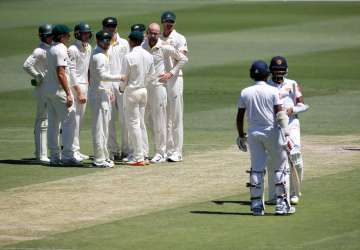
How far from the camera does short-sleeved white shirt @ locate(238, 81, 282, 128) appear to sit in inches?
603

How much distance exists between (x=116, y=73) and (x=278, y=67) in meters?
4.37

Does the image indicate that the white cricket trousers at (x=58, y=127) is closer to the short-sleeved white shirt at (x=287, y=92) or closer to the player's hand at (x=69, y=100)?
the player's hand at (x=69, y=100)

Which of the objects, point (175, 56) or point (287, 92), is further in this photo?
point (175, 56)

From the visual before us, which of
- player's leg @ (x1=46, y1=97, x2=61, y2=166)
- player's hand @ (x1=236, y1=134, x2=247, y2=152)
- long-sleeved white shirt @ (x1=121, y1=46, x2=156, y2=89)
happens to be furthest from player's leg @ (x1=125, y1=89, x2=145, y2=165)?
player's hand @ (x1=236, y1=134, x2=247, y2=152)

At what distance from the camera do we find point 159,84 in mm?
19828

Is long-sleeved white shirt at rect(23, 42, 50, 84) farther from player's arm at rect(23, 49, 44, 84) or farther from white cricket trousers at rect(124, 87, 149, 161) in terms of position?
white cricket trousers at rect(124, 87, 149, 161)

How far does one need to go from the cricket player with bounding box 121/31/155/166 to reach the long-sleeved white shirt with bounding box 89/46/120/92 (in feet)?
0.78

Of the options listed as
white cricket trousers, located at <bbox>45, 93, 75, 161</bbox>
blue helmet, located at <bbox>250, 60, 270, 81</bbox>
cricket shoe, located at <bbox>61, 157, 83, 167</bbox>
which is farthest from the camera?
cricket shoe, located at <bbox>61, 157, 83, 167</bbox>

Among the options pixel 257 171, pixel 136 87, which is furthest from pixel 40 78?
pixel 257 171

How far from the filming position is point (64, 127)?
19766 mm

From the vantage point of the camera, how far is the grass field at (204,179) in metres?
14.0

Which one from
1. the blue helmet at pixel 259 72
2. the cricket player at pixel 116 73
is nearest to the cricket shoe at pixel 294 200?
the blue helmet at pixel 259 72

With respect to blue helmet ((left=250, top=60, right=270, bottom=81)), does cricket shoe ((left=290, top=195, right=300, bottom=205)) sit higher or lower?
lower

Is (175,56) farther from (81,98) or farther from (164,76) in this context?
(81,98)
